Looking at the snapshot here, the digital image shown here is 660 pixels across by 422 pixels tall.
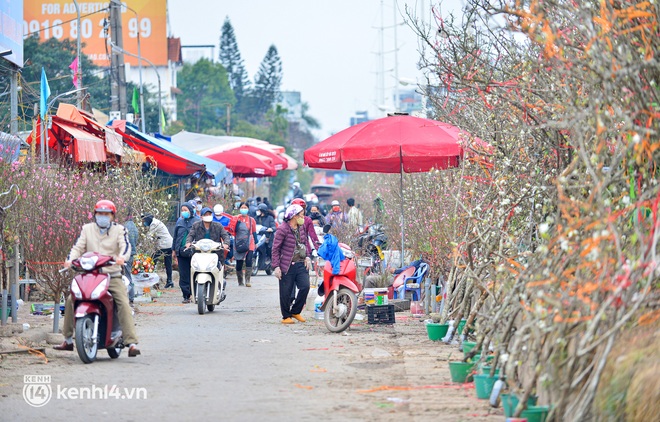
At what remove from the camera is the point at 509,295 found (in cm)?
840

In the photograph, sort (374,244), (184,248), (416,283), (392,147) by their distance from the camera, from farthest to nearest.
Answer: (374,244), (184,248), (416,283), (392,147)

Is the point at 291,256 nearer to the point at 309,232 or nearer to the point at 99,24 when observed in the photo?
the point at 309,232

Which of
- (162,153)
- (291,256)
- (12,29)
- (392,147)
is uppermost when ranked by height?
(12,29)

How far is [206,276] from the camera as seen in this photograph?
17.7 metres

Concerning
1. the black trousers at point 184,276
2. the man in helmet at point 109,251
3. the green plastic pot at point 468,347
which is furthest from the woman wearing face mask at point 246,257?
the green plastic pot at point 468,347

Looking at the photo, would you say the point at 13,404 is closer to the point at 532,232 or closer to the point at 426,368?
the point at 426,368

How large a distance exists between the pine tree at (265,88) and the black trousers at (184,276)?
103120 millimetres

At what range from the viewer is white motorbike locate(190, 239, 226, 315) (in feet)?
58.0

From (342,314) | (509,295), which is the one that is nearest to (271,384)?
(509,295)

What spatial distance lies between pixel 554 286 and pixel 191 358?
5.63 meters

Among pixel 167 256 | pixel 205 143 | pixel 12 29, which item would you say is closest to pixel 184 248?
pixel 167 256

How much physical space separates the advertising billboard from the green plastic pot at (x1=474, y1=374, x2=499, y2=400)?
81.6 m

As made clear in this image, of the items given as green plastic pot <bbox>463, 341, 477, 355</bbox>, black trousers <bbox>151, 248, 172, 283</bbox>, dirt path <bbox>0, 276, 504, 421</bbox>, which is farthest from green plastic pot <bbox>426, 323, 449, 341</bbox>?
black trousers <bbox>151, 248, 172, 283</bbox>

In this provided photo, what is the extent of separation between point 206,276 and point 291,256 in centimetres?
225
